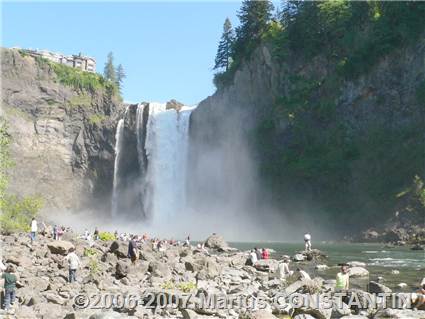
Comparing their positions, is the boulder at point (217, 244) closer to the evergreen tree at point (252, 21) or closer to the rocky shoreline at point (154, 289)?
the rocky shoreline at point (154, 289)

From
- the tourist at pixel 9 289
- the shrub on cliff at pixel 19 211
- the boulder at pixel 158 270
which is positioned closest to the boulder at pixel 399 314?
the tourist at pixel 9 289

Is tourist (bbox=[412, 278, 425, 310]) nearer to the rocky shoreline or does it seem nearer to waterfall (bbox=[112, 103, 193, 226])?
the rocky shoreline

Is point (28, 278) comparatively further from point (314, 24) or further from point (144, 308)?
point (314, 24)

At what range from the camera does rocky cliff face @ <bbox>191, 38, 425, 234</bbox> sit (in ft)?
164

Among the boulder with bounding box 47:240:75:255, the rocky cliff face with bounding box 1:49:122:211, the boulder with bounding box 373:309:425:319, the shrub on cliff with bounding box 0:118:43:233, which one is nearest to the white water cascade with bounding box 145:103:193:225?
the rocky cliff face with bounding box 1:49:122:211

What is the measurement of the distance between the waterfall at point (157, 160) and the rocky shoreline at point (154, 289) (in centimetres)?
4270

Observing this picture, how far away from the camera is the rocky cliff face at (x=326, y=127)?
1971 inches

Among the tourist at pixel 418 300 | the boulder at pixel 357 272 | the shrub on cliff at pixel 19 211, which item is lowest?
the boulder at pixel 357 272

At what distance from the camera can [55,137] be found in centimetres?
7412

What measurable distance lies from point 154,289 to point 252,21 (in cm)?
6335

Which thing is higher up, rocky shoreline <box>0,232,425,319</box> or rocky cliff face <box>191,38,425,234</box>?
rocky cliff face <box>191,38,425,234</box>

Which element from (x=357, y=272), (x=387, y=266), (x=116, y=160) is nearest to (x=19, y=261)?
(x=357, y=272)

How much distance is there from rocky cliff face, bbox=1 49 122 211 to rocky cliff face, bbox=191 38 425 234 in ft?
50.7

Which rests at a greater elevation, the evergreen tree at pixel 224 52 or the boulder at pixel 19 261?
the evergreen tree at pixel 224 52
